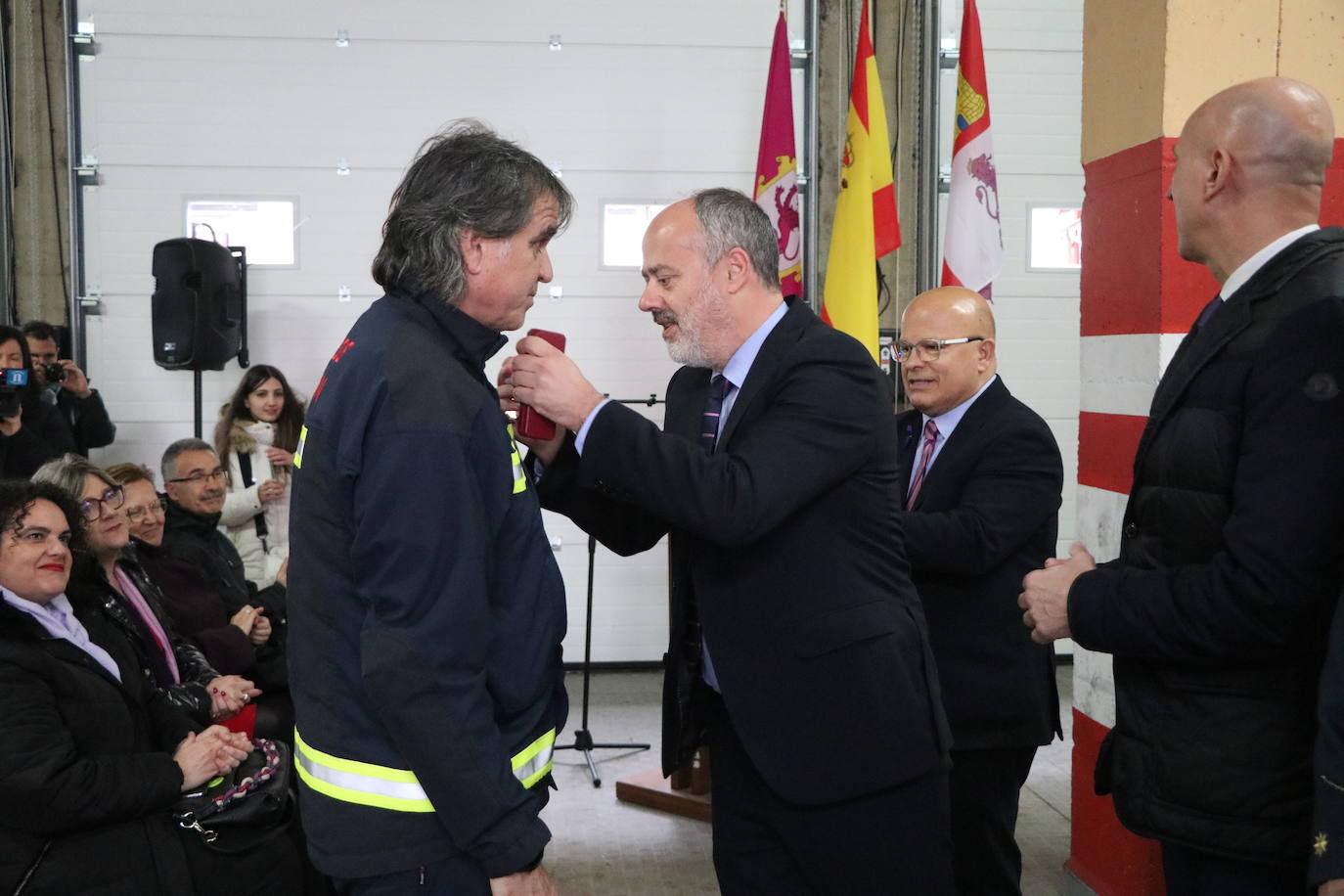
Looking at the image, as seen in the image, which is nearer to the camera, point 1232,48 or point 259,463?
point 1232,48

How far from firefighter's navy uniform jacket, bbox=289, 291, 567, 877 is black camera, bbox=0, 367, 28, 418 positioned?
3758 mm

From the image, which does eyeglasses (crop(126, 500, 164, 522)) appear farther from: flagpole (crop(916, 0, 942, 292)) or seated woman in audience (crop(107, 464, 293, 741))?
flagpole (crop(916, 0, 942, 292))

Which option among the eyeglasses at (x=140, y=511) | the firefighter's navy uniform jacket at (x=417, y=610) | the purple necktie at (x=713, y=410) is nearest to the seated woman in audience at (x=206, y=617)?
the eyeglasses at (x=140, y=511)

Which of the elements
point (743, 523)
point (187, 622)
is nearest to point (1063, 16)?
point (187, 622)

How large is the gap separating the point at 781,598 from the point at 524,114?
5221 millimetres

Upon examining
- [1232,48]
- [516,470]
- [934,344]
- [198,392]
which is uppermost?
[1232,48]

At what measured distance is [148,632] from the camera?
3398mm

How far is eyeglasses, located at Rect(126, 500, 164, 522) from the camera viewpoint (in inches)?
157

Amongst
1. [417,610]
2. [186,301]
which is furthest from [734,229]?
[186,301]

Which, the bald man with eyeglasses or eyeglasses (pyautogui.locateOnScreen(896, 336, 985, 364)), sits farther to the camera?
eyeglasses (pyautogui.locateOnScreen(896, 336, 985, 364))

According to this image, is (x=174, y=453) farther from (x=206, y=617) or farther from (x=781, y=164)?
(x=781, y=164)

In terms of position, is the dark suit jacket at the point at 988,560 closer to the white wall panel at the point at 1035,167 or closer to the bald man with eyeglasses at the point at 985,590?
the bald man with eyeglasses at the point at 985,590

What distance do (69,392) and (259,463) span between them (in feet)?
3.46

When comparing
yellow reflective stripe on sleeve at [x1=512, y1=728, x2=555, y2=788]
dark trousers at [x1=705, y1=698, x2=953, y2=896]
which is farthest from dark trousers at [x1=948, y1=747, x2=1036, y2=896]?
yellow reflective stripe on sleeve at [x1=512, y1=728, x2=555, y2=788]
